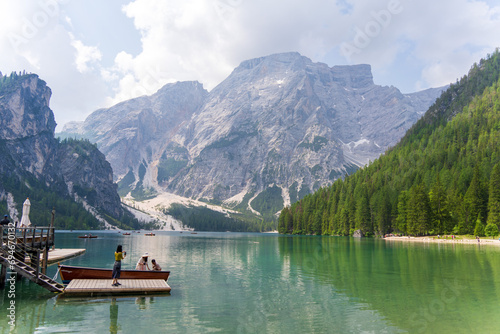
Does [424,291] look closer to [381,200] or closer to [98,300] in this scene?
[98,300]

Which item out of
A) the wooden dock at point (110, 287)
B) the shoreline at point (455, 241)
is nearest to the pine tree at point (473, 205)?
the shoreline at point (455, 241)

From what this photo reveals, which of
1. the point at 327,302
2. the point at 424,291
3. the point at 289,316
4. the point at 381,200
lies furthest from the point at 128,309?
the point at 381,200

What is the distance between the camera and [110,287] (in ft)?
104

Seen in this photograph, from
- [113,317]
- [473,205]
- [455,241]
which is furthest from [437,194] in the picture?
[113,317]

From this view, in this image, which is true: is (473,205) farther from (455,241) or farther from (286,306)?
(286,306)

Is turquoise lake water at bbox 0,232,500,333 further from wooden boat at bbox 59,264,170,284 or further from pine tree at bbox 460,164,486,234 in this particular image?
pine tree at bbox 460,164,486,234

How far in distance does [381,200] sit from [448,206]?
1334 inches

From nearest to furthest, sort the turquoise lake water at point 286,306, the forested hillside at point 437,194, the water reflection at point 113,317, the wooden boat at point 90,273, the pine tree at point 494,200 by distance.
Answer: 1. the water reflection at point 113,317
2. the turquoise lake water at point 286,306
3. the wooden boat at point 90,273
4. the pine tree at point 494,200
5. the forested hillside at point 437,194

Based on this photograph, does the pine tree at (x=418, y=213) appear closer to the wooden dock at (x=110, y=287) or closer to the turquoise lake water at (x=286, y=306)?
the turquoise lake water at (x=286, y=306)

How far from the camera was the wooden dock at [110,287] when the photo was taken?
30625 millimetres

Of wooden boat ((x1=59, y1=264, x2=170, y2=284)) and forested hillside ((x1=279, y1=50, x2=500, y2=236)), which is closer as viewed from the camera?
wooden boat ((x1=59, y1=264, x2=170, y2=284))

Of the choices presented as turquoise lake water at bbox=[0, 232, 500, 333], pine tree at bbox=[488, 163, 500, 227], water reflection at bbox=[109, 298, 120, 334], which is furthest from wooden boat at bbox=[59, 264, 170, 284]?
pine tree at bbox=[488, 163, 500, 227]

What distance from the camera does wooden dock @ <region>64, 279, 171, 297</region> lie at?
30625 mm

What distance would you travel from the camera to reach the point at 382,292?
34281 mm
